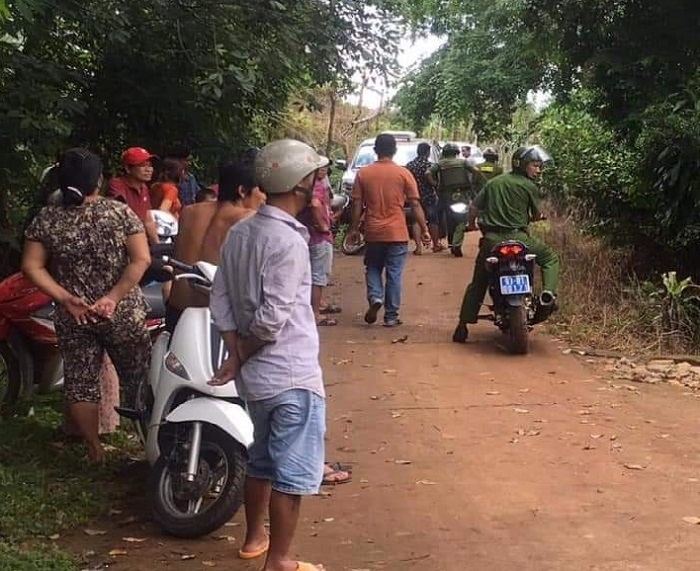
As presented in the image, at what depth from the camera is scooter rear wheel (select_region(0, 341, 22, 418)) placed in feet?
22.7

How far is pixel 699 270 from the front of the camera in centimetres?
1003

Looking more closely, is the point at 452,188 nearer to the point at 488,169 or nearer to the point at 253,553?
the point at 488,169

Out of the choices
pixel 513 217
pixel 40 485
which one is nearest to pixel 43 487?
pixel 40 485

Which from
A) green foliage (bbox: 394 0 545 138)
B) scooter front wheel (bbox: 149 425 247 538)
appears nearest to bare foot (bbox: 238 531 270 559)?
scooter front wheel (bbox: 149 425 247 538)

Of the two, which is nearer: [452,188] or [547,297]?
[547,297]

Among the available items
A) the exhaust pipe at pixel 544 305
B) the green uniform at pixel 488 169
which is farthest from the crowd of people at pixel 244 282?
the green uniform at pixel 488 169

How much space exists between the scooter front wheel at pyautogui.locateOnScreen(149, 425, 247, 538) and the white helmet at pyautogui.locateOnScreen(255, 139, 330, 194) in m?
1.27

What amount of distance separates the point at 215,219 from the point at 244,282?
171cm

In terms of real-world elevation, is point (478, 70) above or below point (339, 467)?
above

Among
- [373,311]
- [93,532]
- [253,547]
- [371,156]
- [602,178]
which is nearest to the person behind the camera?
[253,547]

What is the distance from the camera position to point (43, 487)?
552 cm

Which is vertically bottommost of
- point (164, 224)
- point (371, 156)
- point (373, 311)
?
point (373, 311)

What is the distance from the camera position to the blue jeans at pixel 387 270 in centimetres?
1005

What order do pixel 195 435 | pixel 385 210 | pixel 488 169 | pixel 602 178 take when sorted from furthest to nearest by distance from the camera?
pixel 488 169
pixel 602 178
pixel 385 210
pixel 195 435
